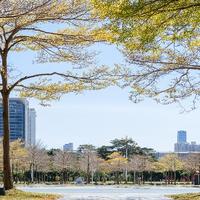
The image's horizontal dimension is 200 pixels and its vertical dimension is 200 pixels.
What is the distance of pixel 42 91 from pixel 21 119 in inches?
3143

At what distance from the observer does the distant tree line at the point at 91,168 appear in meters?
49.0

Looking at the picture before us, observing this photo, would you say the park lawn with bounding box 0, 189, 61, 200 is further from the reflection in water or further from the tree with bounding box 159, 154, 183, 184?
the tree with bounding box 159, 154, 183, 184

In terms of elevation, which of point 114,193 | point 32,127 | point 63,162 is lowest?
point 114,193

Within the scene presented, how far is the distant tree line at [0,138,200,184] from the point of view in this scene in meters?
49.0

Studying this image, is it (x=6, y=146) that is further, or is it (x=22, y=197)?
(x=6, y=146)

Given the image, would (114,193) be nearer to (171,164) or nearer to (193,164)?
(193,164)

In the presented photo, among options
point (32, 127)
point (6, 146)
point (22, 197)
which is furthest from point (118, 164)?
point (32, 127)

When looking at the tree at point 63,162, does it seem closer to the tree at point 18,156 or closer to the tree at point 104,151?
the tree at point 18,156

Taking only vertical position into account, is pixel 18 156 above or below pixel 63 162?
above

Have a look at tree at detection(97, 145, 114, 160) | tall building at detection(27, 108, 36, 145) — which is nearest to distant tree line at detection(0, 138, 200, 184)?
tree at detection(97, 145, 114, 160)

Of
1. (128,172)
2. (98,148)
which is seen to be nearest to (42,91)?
(128,172)

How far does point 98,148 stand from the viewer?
212ft

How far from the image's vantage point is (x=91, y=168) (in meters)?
51.4

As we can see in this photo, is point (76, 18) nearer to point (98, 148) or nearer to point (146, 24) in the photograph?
A: point (146, 24)
